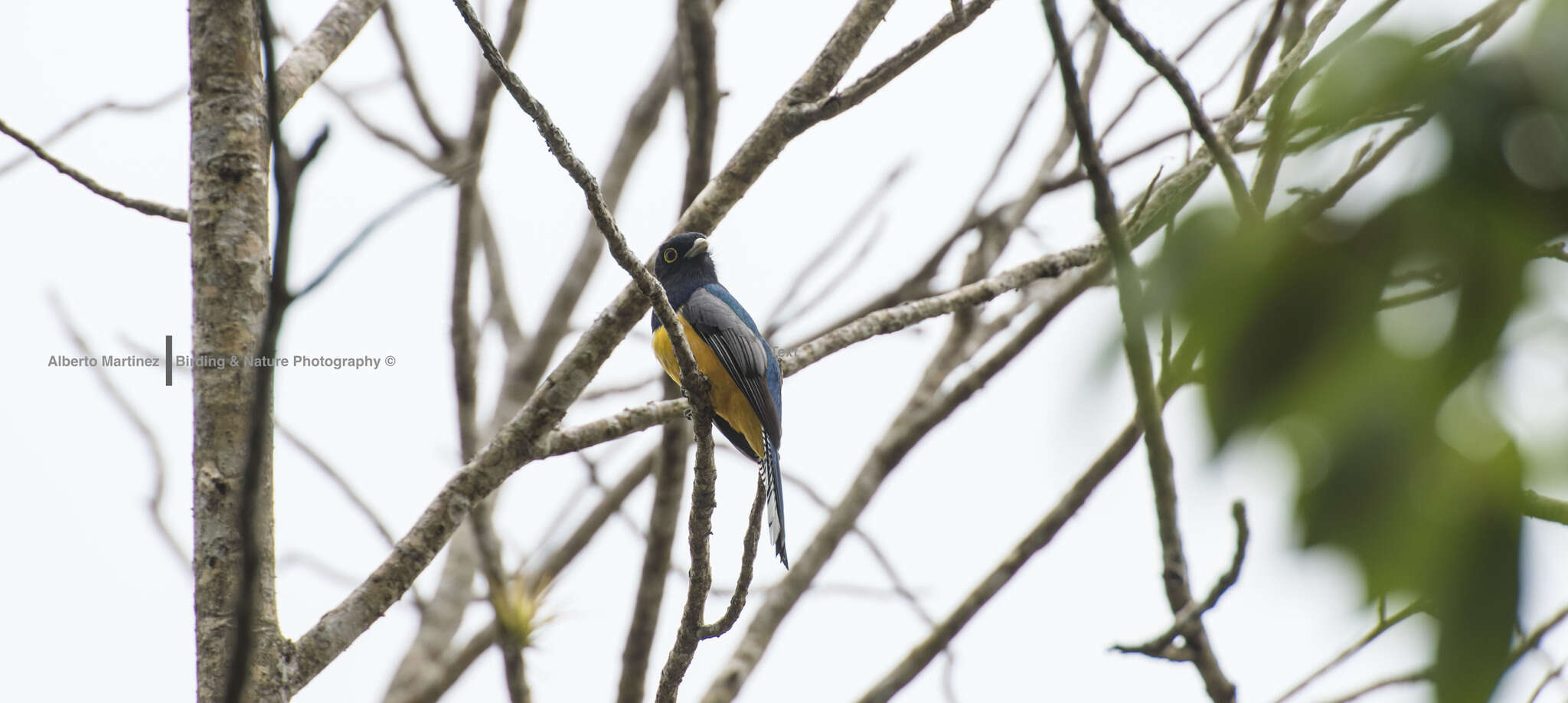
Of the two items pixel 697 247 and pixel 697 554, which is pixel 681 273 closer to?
pixel 697 247

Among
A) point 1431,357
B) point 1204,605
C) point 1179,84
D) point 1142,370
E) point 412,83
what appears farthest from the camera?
point 412,83

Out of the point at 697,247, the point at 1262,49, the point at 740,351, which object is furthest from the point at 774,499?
the point at 1262,49

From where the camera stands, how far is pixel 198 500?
244 centimetres

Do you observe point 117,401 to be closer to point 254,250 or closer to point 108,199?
point 108,199

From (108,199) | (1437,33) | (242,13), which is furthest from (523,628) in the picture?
(1437,33)

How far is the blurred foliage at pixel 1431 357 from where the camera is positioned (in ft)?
3.94

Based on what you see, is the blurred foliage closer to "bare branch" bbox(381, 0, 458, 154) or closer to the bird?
the bird

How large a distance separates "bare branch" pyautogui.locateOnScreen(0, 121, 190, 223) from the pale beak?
203cm

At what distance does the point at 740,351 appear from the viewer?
4965 millimetres

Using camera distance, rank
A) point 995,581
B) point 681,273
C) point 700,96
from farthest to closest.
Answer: point 681,273
point 700,96
point 995,581

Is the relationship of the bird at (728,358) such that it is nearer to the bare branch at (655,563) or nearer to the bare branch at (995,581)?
the bare branch at (655,563)

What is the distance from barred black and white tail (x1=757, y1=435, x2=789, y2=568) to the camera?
400 cm

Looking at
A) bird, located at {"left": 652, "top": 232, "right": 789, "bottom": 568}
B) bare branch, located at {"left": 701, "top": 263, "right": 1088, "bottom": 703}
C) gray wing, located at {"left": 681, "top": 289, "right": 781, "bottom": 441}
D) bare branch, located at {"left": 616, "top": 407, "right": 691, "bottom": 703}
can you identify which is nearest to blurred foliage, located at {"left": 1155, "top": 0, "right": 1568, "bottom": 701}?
bird, located at {"left": 652, "top": 232, "right": 789, "bottom": 568}

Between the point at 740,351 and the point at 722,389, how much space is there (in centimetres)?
32
